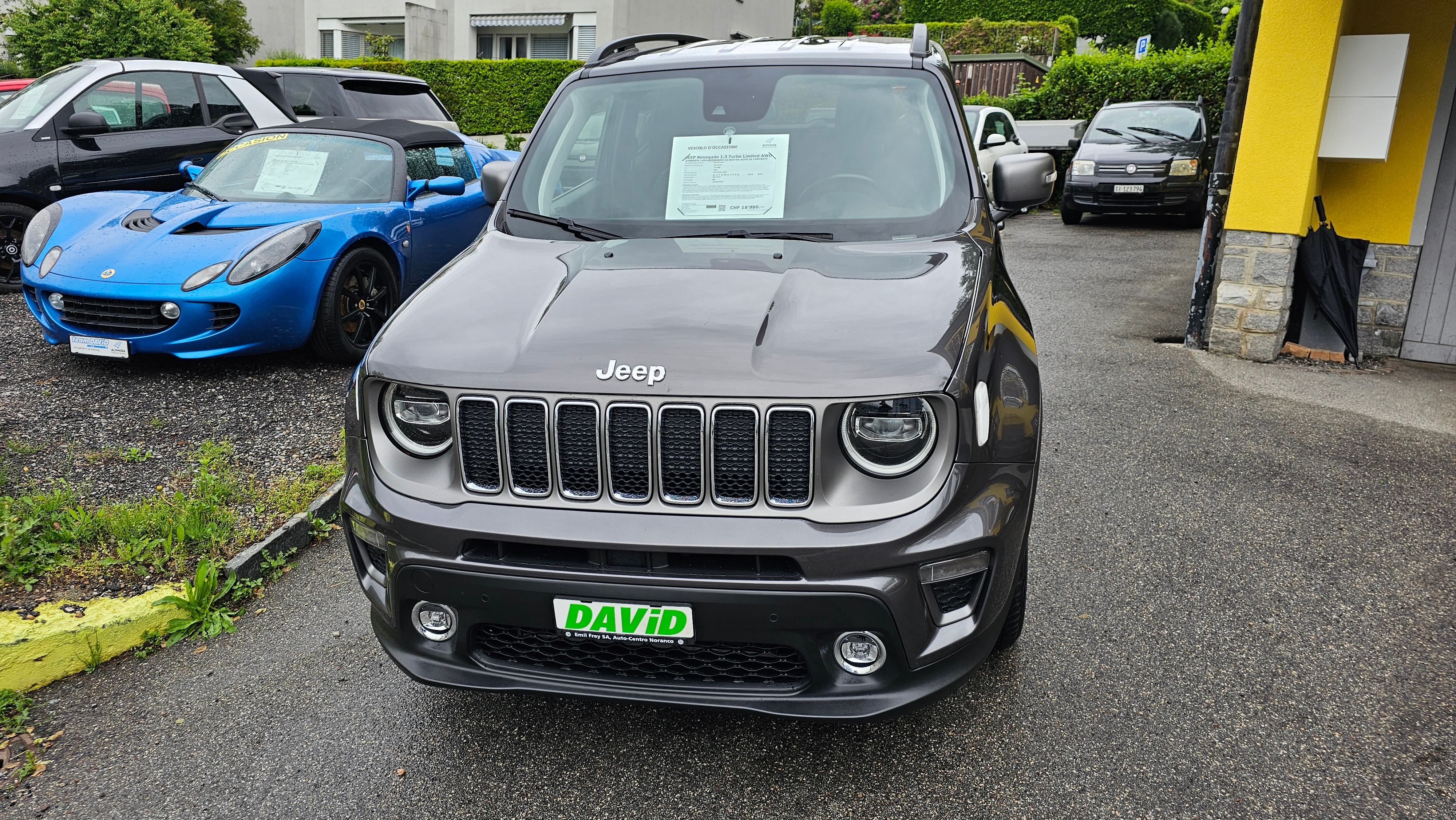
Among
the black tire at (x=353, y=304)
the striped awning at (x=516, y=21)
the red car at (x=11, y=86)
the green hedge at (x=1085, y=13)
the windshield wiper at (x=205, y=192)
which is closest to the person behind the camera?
the black tire at (x=353, y=304)

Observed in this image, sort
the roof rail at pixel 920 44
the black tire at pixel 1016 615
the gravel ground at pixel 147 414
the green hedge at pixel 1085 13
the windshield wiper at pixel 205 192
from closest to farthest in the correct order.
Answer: the black tire at pixel 1016 615 → the roof rail at pixel 920 44 → the gravel ground at pixel 147 414 → the windshield wiper at pixel 205 192 → the green hedge at pixel 1085 13

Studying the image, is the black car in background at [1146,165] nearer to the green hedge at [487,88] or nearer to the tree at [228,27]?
the green hedge at [487,88]

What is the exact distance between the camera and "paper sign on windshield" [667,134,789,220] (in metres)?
3.20

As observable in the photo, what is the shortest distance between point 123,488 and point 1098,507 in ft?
13.8

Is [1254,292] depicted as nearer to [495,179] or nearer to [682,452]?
[495,179]

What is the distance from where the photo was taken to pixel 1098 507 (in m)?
4.32

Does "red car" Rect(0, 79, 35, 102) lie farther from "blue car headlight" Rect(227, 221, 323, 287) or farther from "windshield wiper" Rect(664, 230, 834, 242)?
"windshield wiper" Rect(664, 230, 834, 242)

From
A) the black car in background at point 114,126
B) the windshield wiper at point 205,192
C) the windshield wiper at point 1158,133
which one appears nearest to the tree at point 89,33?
the black car in background at point 114,126

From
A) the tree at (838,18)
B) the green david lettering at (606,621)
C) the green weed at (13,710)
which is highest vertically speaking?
the tree at (838,18)

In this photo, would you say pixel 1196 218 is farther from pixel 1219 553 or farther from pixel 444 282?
pixel 444 282

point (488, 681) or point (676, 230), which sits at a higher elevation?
point (676, 230)

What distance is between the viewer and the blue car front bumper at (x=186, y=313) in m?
5.35

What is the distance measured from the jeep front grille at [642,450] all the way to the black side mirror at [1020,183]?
1.87m

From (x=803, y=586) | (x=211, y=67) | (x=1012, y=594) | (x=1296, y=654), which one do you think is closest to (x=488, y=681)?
(x=803, y=586)
